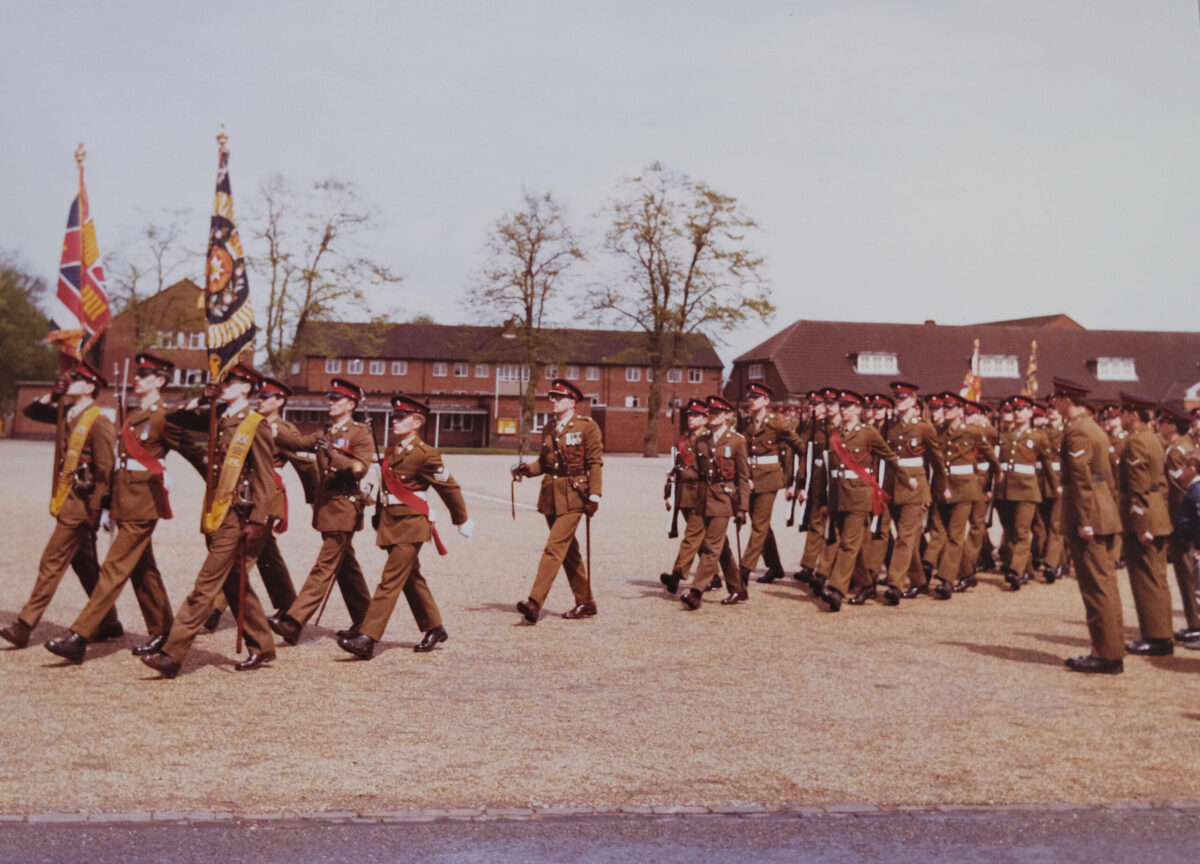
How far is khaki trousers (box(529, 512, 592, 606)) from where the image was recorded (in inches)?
403

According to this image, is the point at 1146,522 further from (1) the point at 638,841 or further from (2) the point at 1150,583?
(1) the point at 638,841

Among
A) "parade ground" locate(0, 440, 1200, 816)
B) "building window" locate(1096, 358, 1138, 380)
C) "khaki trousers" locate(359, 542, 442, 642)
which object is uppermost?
"building window" locate(1096, 358, 1138, 380)

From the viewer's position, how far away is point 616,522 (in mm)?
20797

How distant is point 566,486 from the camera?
Answer: 10.5 metres

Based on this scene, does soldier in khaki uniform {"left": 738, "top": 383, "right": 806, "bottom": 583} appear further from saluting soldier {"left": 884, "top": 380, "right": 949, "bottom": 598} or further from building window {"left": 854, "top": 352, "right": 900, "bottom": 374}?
building window {"left": 854, "top": 352, "right": 900, "bottom": 374}

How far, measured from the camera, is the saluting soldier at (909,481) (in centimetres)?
1210

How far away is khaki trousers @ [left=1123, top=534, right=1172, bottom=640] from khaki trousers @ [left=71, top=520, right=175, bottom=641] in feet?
22.7

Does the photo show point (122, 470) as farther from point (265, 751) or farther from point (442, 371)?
point (442, 371)

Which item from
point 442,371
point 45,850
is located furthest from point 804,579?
point 442,371

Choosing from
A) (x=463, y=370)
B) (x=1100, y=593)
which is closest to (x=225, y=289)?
(x=1100, y=593)

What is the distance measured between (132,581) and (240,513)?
862mm

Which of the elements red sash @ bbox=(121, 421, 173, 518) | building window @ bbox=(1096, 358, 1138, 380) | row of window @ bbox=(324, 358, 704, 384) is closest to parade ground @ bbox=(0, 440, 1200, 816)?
red sash @ bbox=(121, 421, 173, 518)

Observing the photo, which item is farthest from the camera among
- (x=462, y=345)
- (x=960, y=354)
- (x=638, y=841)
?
(x=462, y=345)

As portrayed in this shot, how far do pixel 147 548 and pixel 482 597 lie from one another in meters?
3.99
